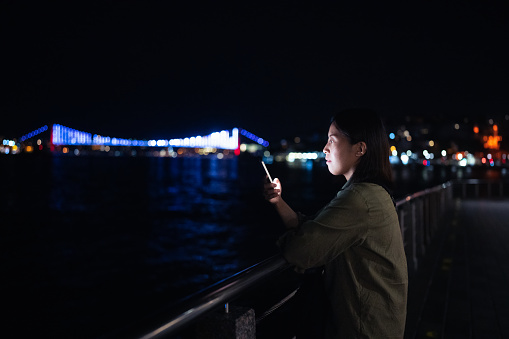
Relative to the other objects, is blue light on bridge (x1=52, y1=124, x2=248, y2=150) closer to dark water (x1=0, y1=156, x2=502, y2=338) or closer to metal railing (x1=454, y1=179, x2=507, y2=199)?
dark water (x1=0, y1=156, x2=502, y2=338)

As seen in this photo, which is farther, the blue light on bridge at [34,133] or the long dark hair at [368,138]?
the blue light on bridge at [34,133]

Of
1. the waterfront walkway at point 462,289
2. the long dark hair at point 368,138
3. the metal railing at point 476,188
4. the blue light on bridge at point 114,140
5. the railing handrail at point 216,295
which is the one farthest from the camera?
the blue light on bridge at point 114,140

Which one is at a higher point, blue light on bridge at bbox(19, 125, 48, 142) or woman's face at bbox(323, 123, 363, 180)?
blue light on bridge at bbox(19, 125, 48, 142)

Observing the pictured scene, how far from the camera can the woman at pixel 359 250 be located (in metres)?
1.14

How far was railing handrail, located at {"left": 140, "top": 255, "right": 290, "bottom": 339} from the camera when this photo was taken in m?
1.09

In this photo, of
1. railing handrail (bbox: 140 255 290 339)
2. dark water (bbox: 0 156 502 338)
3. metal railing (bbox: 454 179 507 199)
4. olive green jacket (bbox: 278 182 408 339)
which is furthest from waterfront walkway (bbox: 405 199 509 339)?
metal railing (bbox: 454 179 507 199)

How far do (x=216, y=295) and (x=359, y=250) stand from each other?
441 millimetres

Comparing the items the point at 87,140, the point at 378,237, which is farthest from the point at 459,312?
the point at 87,140

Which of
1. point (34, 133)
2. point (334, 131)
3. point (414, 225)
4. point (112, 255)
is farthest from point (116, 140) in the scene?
Answer: point (334, 131)

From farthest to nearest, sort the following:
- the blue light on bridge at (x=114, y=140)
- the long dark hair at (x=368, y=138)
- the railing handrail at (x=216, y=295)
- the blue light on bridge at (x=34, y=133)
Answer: the blue light on bridge at (x=34, y=133), the blue light on bridge at (x=114, y=140), the long dark hair at (x=368, y=138), the railing handrail at (x=216, y=295)

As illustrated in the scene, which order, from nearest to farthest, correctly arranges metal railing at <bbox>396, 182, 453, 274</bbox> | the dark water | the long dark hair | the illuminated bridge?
the long dark hair → metal railing at <bbox>396, 182, 453, 274</bbox> → the dark water → the illuminated bridge

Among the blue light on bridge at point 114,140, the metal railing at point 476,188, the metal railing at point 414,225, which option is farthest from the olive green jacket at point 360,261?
the blue light on bridge at point 114,140

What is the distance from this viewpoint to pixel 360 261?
48.1 inches

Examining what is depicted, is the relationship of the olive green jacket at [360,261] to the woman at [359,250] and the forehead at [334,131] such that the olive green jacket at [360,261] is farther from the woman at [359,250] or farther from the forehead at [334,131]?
the forehead at [334,131]
